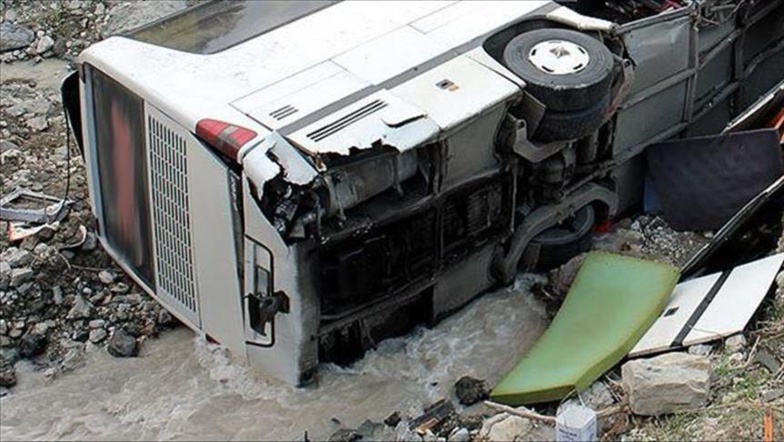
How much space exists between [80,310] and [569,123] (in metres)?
2.76

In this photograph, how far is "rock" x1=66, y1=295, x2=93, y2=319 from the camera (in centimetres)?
689

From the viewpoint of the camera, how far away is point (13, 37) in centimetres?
929

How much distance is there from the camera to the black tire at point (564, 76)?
6.39 m

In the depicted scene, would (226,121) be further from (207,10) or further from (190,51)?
(207,10)

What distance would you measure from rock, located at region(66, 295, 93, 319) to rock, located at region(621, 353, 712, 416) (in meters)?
2.90

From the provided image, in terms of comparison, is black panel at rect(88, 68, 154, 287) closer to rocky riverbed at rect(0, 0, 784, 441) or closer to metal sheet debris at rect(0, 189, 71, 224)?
rocky riverbed at rect(0, 0, 784, 441)

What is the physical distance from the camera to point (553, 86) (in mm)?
6379

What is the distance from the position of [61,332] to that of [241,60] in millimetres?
1754

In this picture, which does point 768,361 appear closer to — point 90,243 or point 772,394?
point 772,394

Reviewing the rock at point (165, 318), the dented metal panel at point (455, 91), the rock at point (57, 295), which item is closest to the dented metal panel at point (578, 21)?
the dented metal panel at point (455, 91)

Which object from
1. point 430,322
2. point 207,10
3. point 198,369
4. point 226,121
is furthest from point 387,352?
point 207,10

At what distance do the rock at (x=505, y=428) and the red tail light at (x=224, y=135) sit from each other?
5.51 feet

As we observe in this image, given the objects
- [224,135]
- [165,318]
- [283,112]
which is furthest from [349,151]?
[165,318]

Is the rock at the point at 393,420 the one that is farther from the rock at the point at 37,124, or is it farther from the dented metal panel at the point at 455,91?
the rock at the point at 37,124
